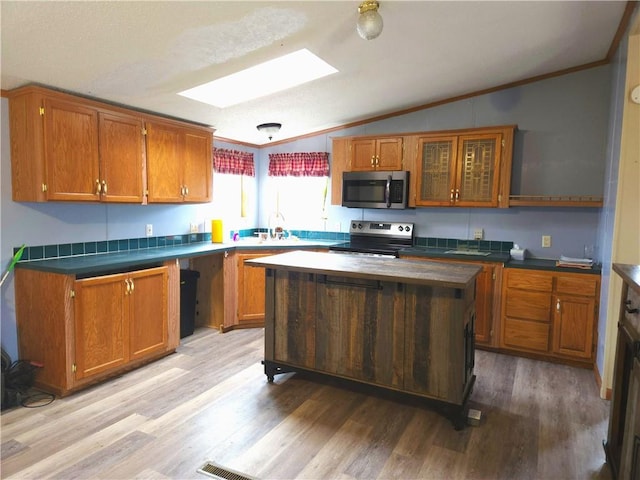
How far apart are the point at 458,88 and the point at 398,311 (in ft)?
8.12

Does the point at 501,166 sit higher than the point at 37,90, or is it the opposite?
the point at 37,90

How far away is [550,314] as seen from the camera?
3570mm

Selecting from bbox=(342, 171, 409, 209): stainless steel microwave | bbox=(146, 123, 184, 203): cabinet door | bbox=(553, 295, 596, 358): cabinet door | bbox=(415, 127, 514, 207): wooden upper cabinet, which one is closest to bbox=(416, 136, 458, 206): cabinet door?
bbox=(415, 127, 514, 207): wooden upper cabinet

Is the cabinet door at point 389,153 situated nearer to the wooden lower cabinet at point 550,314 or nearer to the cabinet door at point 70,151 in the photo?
the wooden lower cabinet at point 550,314

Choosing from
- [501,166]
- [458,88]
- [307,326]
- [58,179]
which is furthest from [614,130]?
[58,179]

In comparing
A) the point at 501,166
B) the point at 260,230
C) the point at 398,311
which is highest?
the point at 501,166

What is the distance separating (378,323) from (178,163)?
7.93 ft

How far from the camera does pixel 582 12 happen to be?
2.65 metres

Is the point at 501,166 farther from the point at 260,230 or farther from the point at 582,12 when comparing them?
the point at 260,230

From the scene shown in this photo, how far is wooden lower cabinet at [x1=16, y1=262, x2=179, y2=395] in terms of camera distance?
277cm

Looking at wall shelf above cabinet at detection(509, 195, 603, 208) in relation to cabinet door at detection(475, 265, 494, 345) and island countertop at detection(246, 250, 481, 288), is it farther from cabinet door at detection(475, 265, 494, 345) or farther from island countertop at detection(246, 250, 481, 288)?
island countertop at detection(246, 250, 481, 288)

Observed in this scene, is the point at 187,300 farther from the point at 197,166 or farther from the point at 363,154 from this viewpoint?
the point at 363,154

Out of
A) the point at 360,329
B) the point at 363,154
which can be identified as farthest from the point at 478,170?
the point at 360,329

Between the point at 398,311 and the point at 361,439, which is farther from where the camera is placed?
the point at 398,311
